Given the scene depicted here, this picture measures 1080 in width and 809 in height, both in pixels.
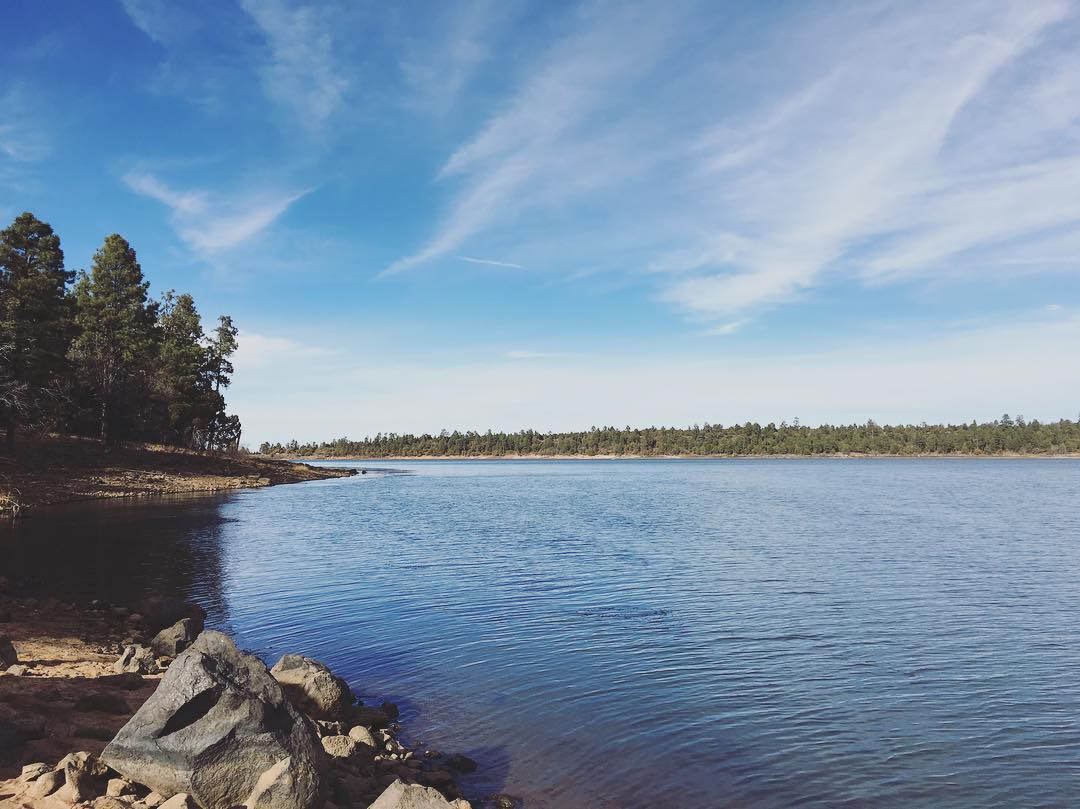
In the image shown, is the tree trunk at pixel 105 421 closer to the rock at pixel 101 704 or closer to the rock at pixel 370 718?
the rock at pixel 101 704

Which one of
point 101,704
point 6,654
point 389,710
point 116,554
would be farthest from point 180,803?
point 116,554

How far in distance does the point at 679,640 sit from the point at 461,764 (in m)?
9.59

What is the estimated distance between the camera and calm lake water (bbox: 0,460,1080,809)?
467 inches

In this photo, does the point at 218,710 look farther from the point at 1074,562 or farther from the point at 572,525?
the point at 572,525

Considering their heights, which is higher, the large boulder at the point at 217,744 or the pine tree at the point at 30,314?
the pine tree at the point at 30,314

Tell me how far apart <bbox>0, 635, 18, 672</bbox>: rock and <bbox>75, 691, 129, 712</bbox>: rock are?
9.83 ft

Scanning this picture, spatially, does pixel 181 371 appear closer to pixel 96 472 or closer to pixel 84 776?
pixel 96 472

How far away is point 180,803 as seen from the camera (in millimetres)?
8445

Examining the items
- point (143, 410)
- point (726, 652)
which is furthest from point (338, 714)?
point (143, 410)

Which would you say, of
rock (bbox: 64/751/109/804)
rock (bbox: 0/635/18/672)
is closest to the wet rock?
rock (bbox: 64/751/109/804)

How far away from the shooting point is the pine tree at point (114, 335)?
70.6 metres

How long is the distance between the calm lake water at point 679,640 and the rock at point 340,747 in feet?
6.09

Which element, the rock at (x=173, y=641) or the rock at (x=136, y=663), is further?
the rock at (x=173, y=641)

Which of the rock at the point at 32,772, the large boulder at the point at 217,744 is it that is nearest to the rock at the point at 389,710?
the large boulder at the point at 217,744
